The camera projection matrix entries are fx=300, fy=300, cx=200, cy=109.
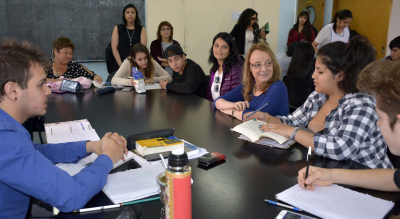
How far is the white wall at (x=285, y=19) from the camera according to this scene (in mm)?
6113

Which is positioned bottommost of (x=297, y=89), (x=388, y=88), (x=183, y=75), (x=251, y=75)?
(x=297, y=89)

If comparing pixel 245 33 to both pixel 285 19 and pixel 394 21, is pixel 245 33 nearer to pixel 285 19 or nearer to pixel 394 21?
pixel 285 19

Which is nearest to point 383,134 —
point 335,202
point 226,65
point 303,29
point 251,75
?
point 335,202

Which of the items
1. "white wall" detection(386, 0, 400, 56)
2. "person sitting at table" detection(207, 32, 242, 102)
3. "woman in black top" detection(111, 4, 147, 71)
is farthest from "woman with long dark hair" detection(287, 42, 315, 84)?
"white wall" detection(386, 0, 400, 56)

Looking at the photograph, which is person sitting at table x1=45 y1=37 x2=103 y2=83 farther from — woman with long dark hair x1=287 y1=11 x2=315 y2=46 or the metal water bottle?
woman with long dark hair x1=287 y1=11 x2=315 y2=46

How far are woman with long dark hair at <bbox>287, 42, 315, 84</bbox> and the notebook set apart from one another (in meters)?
2.46

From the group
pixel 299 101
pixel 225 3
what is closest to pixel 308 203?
pixel 299 101

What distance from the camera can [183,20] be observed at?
5.48 m

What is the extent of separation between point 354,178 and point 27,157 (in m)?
1.04

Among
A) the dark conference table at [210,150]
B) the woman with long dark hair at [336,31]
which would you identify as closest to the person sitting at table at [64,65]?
the dark conference table at [210,150]

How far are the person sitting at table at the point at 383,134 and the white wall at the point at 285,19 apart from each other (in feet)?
17.8

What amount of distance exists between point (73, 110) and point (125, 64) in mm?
1465

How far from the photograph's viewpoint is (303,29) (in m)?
5.70

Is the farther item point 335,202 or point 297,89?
point 297,89
